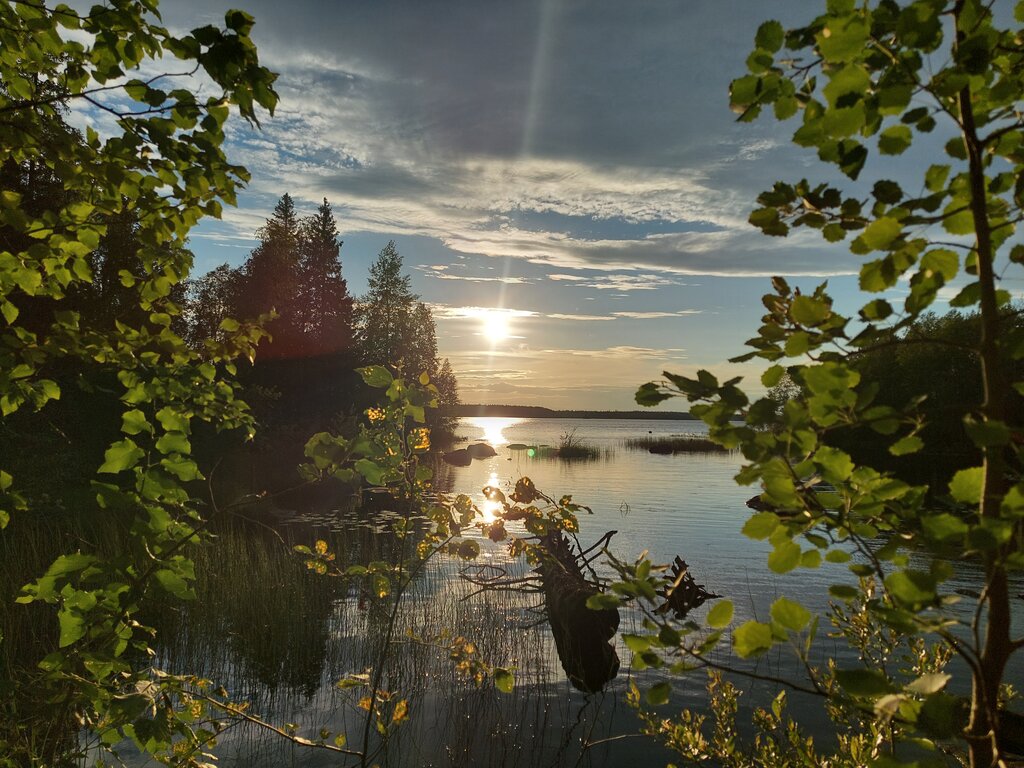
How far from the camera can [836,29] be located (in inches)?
41.9

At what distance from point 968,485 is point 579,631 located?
313 inches

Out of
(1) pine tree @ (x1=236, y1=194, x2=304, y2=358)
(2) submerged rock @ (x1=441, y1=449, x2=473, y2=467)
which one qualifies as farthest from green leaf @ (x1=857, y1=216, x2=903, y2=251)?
(2) submerged rock @ (x1=441, y1=449, x2=473, y2=467)

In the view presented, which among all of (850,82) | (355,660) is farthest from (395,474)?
(355,660)

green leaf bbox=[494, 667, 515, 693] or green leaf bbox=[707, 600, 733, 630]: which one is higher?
green leaf bbox=[707, 600, 733, 630]

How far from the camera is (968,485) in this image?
3.54ft

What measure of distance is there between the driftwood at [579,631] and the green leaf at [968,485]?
704cm

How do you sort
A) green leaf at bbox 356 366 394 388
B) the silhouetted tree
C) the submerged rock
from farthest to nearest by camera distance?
1. the submerged rock
2. the silhouetted tree
3. green leaf at bbox 356 366 394 388

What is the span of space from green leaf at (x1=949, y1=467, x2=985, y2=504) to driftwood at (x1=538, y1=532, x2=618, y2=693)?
23.1ft

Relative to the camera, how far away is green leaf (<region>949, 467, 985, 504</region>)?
1.06 metres

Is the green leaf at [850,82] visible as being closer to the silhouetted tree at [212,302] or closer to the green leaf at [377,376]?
the green leaf at [377,376]

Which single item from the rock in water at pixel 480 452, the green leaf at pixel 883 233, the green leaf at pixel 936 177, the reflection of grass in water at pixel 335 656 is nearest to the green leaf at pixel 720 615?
the green leaf at pixel 883 233

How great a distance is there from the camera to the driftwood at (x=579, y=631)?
8.01 m

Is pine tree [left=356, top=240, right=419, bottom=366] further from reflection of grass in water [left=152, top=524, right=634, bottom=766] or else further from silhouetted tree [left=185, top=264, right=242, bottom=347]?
reflection of grass in water [left=152, top=524, right=634, bottom=766]

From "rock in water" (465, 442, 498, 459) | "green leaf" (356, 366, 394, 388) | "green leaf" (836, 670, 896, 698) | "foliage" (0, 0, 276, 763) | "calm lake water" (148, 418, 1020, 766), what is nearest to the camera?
"green leaf" (836, 670, 896, 698)
